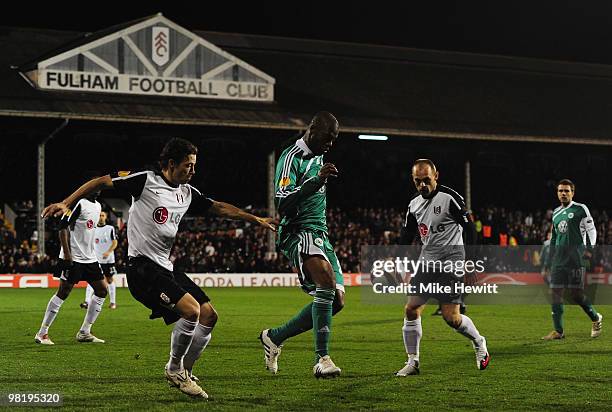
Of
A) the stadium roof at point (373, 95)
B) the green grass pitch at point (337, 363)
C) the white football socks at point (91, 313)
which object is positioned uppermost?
the stadium roof at point (373, 95)

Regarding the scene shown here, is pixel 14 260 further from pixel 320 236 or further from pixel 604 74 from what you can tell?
pixel 604 74

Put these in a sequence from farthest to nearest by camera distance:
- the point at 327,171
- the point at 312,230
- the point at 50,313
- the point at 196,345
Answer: the point at 50,313, the point at 312,230, the point at 327,171, the point at 196,345

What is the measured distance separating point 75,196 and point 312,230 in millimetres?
2384

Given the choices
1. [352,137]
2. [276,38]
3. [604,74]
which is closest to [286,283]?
[352,137]

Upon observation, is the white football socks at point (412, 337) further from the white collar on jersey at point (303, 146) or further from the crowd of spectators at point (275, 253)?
the crowd of spectators at point (275, 253)

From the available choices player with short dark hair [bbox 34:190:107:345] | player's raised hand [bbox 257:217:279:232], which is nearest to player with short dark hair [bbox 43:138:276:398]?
player's raised hand [bbox 257:217:279:232]

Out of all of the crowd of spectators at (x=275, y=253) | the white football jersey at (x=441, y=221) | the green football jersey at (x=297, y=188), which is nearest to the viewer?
the green football jersey at (x=297, y=188)

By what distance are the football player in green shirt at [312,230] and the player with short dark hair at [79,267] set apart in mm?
4587

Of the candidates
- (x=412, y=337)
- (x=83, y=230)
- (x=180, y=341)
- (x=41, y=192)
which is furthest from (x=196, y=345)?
(x=41, y=192)

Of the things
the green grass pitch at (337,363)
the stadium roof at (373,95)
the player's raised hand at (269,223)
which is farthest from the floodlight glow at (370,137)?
the player's raised hand at (269,223)

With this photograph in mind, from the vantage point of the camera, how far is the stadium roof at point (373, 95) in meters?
32.8

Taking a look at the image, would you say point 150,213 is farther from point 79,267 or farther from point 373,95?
point 373,95

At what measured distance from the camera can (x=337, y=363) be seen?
10.5 metres

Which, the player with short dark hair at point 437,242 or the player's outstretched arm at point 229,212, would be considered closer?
the player's outstretched arm at point 229,212
